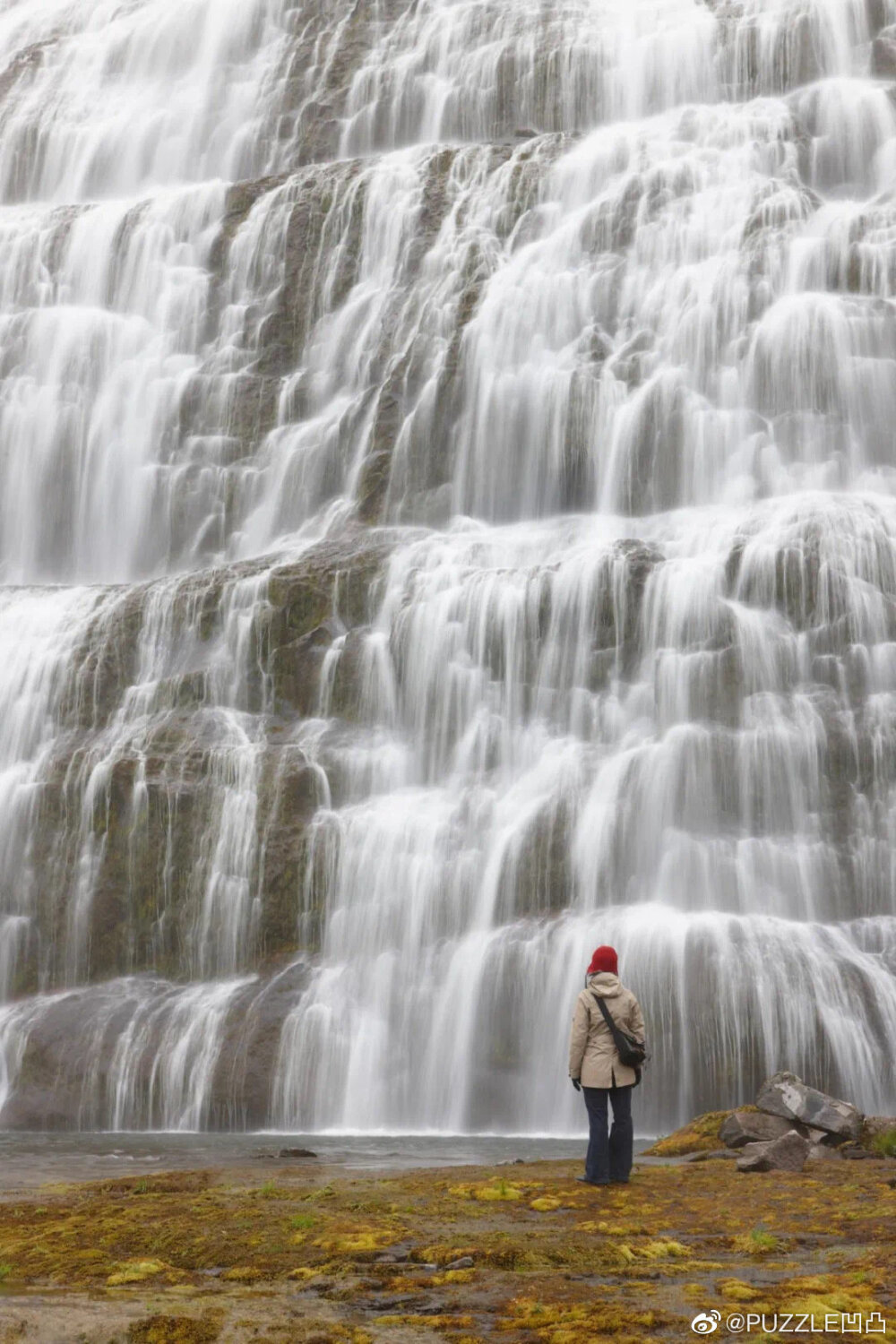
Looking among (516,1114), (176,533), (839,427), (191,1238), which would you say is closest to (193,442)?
(176,533)

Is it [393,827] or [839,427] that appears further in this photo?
[839,427]

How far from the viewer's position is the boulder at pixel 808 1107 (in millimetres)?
12719

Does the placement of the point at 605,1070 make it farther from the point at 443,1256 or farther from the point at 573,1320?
the point at 573,1320

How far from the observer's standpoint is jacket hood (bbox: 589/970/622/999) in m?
10.9

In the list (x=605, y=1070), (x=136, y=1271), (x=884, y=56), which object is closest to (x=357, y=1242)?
(x=136, y=1271)

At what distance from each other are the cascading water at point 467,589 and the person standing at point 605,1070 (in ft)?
21.9

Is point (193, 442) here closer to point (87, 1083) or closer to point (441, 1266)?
point (87, 1083)

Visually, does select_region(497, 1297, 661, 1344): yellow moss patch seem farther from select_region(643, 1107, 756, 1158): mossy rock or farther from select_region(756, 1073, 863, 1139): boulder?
select_region(643, 1107, 756, 1158): mossy rock

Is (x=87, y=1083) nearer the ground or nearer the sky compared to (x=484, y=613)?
nearer the ground

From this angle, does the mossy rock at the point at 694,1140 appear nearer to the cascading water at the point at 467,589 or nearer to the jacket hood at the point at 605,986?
the cascading water at the point at 467,589

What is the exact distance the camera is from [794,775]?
68.9 feet

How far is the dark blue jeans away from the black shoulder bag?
0.87 feet

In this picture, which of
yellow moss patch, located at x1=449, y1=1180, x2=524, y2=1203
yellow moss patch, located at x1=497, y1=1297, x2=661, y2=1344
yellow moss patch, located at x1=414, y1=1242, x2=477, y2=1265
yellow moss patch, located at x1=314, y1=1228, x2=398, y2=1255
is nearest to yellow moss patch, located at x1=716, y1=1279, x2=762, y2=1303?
yellow moss patch, located at x1=497, y1=1297, x2=661, y2=1344

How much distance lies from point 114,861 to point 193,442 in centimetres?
1336
